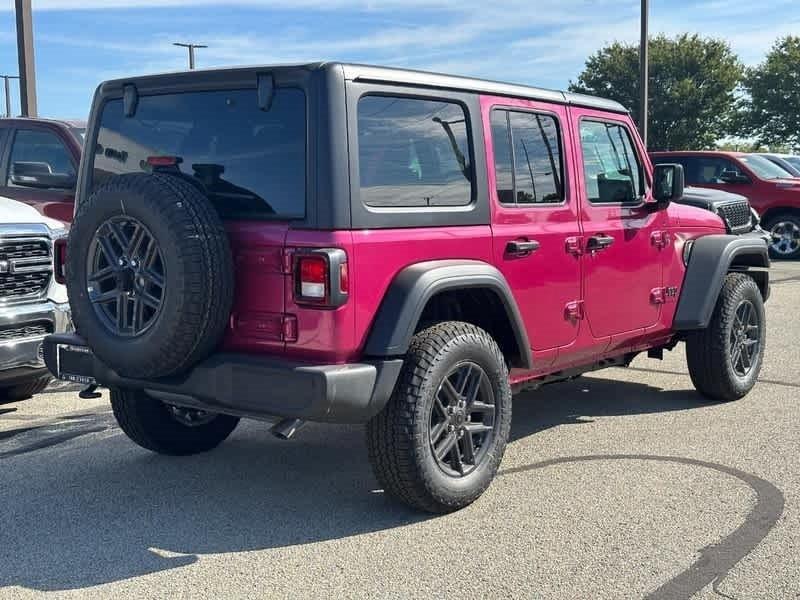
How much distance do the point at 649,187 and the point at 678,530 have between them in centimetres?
249

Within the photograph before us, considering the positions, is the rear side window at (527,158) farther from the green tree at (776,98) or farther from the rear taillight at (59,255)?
the green tree at (776,98)

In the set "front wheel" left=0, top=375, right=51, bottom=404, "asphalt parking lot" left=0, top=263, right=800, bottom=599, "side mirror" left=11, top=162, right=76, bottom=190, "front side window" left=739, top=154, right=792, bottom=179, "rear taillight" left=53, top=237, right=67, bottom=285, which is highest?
"front side window" left=739, top=154, right=792, bottom=179

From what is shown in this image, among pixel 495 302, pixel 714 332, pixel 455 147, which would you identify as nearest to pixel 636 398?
pixel 714 332

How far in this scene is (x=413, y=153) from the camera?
420 cm

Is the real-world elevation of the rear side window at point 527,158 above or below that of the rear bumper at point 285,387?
above

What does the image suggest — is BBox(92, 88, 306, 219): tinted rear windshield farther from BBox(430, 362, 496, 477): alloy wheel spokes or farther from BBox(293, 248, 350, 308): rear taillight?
BBox(430, 362, 496, 477): alloy wheel spokes

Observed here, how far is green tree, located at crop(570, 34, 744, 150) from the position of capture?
151ft

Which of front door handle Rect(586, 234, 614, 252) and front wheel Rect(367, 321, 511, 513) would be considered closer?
front wheel Rect(367, 321, 511, 513)

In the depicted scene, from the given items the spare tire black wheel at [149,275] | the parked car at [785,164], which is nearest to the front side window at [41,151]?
the spare tire black wheel at [149,275]

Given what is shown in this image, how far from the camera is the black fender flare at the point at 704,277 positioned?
5.96m

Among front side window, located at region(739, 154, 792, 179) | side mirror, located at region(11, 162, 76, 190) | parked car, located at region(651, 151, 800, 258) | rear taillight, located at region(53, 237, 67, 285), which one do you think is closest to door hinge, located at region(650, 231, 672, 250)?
rear taillight, located at region(53, 237, 67, 285)

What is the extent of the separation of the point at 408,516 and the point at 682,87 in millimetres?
44590

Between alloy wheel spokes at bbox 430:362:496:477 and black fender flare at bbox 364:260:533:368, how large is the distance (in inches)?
14.3

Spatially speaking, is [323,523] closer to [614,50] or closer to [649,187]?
[649,187]
